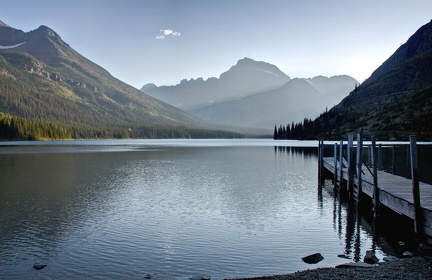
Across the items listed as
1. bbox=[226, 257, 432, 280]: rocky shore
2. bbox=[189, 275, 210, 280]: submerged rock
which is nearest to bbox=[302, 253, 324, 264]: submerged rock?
bbox=[226, 257, 432, 280]: rocky shore

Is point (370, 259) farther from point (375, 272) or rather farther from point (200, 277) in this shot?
point (200, 277)

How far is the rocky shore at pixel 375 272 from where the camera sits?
14781 mm

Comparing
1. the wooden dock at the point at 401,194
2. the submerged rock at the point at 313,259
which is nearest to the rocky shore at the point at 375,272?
the submerged rock at the point at 313,259

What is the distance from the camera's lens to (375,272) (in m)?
15.4

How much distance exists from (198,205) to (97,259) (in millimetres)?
14837

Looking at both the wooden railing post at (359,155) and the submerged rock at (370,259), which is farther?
the wooden railing post at (359,155)

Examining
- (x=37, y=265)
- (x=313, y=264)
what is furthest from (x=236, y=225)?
(x=37, y=265)

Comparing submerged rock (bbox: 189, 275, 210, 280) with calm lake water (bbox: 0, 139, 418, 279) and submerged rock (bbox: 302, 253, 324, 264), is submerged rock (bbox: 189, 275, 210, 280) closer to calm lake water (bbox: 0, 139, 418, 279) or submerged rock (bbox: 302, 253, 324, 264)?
calm lake water (bbox: 0, 139, 418, 279)

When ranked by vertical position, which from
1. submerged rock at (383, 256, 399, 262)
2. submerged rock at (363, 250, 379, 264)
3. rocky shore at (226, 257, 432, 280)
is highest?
rocky shore at (226, 257, 432, 280)

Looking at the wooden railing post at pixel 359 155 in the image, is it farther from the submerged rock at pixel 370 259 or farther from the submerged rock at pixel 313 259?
the submerged rock at pixel 313 259

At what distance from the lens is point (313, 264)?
17703 millimetres

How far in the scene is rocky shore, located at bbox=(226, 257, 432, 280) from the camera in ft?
48.5

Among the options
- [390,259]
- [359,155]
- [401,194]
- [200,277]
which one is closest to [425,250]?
[390,259]

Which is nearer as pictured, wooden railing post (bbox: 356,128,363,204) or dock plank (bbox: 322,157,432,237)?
dock plank (bbox: 322,157,432,237)
